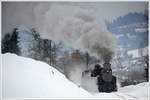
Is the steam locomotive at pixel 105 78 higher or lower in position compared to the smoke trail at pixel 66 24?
lower

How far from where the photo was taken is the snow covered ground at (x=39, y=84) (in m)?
3.75

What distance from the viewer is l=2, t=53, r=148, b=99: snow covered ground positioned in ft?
12.3

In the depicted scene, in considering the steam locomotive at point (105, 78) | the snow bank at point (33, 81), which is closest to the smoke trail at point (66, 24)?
the steam locomotive at point (105, 78)

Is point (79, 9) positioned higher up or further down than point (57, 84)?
higher up

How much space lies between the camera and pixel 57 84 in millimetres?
3832

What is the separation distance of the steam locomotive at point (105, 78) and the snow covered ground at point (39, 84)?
0.10 metres

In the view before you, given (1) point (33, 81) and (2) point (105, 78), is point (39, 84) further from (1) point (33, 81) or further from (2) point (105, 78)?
(2) point (105, 78)

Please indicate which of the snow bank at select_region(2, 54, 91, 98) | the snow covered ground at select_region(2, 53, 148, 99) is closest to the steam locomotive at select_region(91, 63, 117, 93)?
the snow covered ground at select_region(2, 53, 148, 99)

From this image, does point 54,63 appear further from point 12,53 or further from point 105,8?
point 105,8

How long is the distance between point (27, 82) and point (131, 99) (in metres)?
1.73

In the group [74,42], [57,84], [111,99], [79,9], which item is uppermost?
[79,9]

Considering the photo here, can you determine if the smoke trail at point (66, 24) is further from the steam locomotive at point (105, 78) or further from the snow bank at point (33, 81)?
the snow bank at point (33, 81)

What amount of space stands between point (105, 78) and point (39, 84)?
1.10 metres

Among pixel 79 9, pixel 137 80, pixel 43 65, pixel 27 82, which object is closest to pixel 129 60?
pixel 137 80
